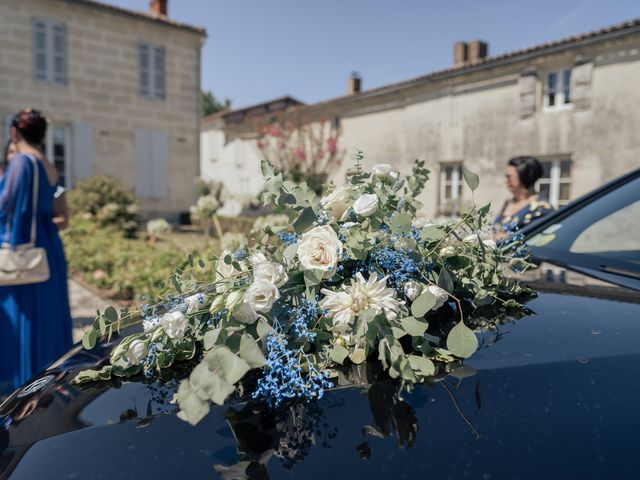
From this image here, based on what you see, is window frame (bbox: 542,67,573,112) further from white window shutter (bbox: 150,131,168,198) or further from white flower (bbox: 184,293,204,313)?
white flower (bbox: 184,293,204,313)

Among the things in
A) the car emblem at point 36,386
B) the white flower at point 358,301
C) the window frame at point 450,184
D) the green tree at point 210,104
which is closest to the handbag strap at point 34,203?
the car emblem at point 36,386

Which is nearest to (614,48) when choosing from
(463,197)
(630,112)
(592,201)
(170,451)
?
(630,112)

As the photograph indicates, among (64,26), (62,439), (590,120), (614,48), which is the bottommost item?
(62,439)

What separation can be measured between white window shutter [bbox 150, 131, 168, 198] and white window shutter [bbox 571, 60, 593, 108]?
12.3m

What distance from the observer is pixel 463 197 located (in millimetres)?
14852

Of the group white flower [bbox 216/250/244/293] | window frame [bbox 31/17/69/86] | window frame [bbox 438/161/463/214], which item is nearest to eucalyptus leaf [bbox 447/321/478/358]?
white flower [bbox 216/250/244/293]

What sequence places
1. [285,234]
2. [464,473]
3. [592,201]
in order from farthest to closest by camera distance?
[592,201] → [285,234] → [464,473]

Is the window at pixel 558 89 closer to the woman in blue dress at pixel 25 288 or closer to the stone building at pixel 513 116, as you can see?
the stone building at pixel 513 116

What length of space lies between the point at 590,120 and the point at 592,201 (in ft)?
37.6

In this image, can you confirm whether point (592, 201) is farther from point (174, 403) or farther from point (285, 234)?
point (174, 403)

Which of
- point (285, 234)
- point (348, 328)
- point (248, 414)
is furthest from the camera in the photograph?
point (285, 234)

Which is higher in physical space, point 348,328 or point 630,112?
point 630,112

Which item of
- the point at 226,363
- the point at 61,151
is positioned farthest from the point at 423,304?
the point at 61,151

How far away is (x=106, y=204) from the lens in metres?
13.0
